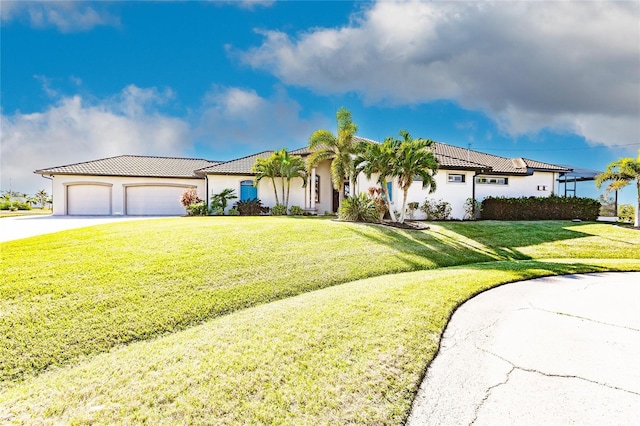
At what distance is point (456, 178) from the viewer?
70.9ft

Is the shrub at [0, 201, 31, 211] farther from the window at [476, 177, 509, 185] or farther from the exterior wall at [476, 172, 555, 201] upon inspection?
the exterior wall at [476, 172, 555, 201]

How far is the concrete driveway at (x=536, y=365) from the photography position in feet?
9.32

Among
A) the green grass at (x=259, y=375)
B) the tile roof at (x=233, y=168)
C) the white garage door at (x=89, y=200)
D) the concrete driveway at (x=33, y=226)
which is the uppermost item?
the tile roof at (x=233, y=168)

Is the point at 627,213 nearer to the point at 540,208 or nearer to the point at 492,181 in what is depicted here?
the point at 540,208

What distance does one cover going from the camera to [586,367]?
3617 millimetres

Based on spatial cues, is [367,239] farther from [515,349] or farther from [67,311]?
[67,311]

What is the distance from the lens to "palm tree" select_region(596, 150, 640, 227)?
56.1 feet

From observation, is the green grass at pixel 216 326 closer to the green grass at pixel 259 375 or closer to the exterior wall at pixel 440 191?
the green grass at pixel 259 375

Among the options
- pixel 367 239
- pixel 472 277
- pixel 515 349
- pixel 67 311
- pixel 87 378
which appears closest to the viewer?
pixel 87 378

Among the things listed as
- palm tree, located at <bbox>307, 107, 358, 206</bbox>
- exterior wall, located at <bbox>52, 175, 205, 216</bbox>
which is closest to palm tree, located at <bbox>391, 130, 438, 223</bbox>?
palm tree, located at <bbox>307, 107, 358, 206</bbox>

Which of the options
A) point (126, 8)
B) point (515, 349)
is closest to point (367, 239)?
point (515, 349)

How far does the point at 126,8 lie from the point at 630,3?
19.5 meters

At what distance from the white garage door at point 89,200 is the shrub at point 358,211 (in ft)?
63.8

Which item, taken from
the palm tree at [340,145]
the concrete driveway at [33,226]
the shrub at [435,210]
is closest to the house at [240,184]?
the shrub at [435,210]
